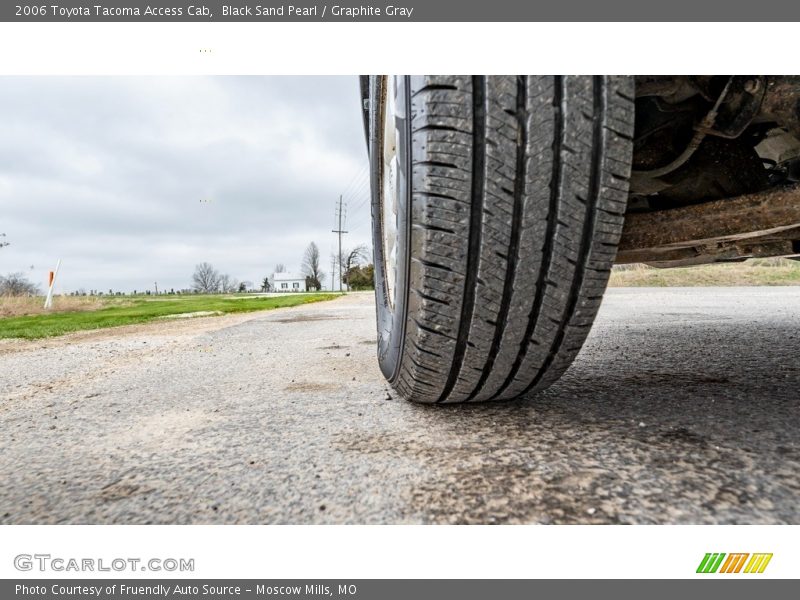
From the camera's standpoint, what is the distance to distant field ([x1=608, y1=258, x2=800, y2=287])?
34.9 ft

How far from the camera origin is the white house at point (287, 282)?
6206 centimetres

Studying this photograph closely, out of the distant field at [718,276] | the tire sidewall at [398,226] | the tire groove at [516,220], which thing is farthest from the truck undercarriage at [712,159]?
the distant field at [718,276]

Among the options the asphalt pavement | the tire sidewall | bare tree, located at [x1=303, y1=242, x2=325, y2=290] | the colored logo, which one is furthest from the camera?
bare tree, located at [x1=303, y1=242, x2=325, y2=290]

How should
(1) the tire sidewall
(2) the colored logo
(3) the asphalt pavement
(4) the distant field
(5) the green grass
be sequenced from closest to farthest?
1. (2) the colored logo
2. (3) the asphalt pavement
3. (1) the tire sidewall
4. (5) the green grass
5. (4) the distant field

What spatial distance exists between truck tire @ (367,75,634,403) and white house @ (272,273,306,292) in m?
62.0

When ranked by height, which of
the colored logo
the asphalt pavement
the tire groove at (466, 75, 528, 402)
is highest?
the tire groove at (466, 75, 528, 402)

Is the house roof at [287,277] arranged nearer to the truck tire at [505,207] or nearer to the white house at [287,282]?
the white house at [287,282]

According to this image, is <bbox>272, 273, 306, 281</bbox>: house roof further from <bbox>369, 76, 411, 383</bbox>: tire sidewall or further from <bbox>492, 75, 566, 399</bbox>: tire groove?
<bbox>492, 75, 566, 399</bbox>: tire groove

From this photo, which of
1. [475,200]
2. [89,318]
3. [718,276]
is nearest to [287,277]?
[89,318]

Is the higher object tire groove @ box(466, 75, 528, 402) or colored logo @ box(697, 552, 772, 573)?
tire groove @ box(466, 75, 528, 402)

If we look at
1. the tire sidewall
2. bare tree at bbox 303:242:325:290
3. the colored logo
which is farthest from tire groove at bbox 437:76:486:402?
bare tree at bbox 303:242:325:290

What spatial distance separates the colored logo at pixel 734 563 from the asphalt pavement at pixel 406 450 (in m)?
0.05

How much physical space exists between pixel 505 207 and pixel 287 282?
6417 cm

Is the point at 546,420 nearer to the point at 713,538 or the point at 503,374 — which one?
the point at 503,374
